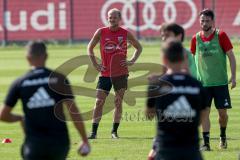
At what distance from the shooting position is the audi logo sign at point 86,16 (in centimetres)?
5038

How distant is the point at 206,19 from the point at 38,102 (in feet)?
18.8

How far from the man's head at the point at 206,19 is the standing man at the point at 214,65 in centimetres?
8

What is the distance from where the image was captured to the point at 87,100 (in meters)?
22.8

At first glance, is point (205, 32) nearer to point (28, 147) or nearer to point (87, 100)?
point (28, 147)

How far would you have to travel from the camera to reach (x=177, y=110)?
8430 millimetres

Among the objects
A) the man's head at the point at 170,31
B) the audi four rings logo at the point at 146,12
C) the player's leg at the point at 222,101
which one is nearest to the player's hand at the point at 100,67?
the player's leg at the point at 222,101

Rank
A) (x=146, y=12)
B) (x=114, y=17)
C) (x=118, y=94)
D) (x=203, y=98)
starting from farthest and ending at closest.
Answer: (x=146, y=12), (x=118, y=94), (x=114, y=17), (x=203, y=98)

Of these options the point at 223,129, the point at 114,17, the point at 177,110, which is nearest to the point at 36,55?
the point at 177,110

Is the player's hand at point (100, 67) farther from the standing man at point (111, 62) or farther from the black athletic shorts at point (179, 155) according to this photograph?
the black athletic shorts at point (179, 155)

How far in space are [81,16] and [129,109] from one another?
104 ft

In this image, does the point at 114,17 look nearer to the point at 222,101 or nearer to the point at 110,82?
the point at 110,82

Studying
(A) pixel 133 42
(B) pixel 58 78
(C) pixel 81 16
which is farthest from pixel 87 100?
(C) pixel 81 16

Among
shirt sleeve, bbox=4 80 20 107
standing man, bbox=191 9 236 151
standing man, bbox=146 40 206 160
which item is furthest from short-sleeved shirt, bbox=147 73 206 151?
standing man, bbox=191 9 236 151

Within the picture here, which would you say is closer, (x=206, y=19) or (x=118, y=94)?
(x=206, y=19)
